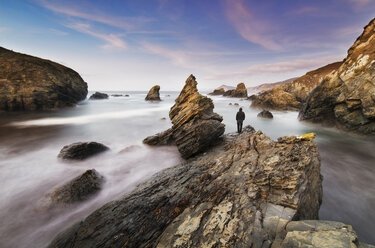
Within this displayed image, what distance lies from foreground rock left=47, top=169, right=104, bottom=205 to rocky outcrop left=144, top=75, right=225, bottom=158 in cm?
482

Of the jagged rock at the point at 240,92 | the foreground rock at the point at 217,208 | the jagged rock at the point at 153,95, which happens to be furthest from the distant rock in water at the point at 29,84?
the jagged rock at the point at 240,92

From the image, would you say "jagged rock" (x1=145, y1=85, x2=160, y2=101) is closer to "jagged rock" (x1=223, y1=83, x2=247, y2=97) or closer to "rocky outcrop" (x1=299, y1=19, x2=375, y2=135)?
"jagged rock" (x1=223, y1=83, x2=247, y2=97)

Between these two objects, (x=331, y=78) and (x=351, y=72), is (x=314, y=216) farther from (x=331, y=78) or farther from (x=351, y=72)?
(x=331, y=78)

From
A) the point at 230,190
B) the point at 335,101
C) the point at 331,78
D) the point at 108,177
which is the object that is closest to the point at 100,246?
the point at 230,190

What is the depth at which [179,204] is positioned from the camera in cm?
466

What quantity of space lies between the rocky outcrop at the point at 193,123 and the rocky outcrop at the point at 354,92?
40.1 ft

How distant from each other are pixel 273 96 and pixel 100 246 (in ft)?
118

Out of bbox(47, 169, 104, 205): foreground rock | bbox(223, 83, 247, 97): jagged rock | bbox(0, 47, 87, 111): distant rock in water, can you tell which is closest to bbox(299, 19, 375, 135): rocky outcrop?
bbox(47, 169, 104, 205): foreground rock

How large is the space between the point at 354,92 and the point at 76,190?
2100 centimetres

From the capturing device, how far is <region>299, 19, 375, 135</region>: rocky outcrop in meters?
12.6

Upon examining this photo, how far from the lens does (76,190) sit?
22.1 ft

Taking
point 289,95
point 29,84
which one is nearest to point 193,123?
point 289,95

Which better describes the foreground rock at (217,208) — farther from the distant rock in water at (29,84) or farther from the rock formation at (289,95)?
the distant rock in water at (29,84)

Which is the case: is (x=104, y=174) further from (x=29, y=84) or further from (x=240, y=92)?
(x=240, y=92)
